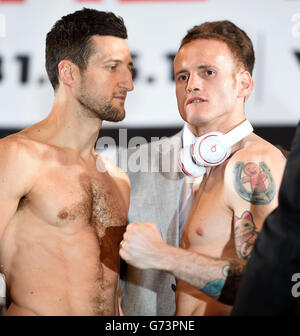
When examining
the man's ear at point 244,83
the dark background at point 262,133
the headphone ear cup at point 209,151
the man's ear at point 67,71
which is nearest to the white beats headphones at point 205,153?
the headphone ear cup at point 209,151

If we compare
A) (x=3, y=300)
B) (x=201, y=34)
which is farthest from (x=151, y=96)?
(x=3, y=300)

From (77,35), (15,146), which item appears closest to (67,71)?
(77,35)

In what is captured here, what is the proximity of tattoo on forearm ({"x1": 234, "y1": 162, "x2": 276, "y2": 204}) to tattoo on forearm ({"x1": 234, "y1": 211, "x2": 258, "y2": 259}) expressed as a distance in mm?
51

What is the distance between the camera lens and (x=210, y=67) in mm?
1670

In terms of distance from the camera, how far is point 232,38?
67.4 inches

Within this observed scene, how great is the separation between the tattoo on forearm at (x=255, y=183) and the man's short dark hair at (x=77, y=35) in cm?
64

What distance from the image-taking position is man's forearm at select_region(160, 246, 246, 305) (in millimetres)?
1364

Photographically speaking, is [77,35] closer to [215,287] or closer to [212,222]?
[212,222]

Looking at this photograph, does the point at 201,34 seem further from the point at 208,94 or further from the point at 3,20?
the point at 3,20

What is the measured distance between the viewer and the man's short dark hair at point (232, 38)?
170 cm

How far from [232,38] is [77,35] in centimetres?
52

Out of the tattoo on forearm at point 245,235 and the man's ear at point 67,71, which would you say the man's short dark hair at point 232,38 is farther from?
the tattoo on forearm at point 245,235

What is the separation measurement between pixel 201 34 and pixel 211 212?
0.62 metres

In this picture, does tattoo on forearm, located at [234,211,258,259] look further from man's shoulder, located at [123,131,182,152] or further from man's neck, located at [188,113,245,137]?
man's shoulder, located at [123,131,182,152]
